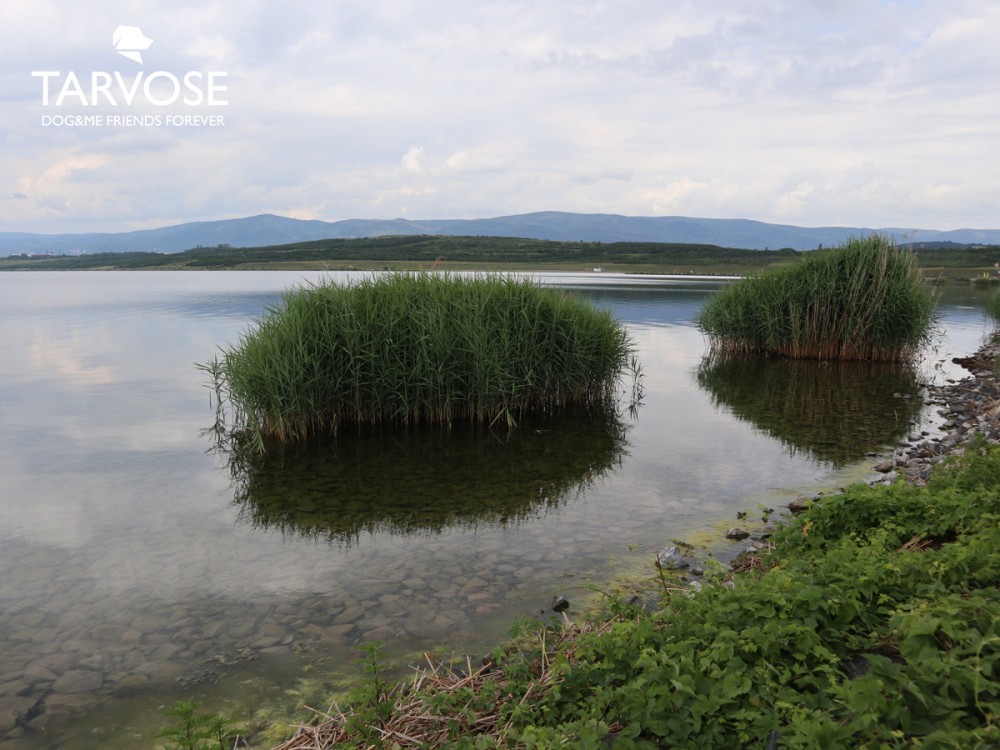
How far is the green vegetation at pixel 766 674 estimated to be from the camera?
3551 mm

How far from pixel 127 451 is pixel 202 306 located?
44.1 m

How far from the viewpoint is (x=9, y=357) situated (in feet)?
95.9

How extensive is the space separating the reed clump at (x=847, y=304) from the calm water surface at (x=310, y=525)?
12.5 ft

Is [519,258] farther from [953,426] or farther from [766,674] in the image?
[766,674]

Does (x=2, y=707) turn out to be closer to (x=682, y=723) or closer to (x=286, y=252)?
(x=682, y=723)

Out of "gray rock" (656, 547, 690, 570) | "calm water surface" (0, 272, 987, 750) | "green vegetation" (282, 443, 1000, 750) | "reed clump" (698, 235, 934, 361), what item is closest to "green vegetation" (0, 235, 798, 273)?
"reed clump" (698, 235, 934, 361)

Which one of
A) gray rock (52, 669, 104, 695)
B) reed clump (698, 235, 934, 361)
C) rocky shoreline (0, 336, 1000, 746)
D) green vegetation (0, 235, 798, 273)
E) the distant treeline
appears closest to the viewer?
rocky shoreline (0, 336, 1000, 746)

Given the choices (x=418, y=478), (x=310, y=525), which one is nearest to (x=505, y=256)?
(x=418, y=478)

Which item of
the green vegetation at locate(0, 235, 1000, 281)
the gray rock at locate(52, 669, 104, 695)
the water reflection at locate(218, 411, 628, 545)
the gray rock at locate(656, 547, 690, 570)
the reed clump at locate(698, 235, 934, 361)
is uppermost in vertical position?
the green vegetation at locate(0, 235, 1000, 281)

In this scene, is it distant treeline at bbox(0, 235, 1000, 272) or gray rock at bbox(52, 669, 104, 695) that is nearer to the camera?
gray rock at bbox(52, 669, 104, 695)

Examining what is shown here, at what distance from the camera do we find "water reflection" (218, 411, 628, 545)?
35.9ft

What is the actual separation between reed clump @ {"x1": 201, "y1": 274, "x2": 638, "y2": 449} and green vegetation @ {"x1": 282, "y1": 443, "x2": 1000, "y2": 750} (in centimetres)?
1007

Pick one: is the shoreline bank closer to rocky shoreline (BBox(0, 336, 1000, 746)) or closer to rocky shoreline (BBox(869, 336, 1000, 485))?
rocky shoreline (BBox(0, 336, 1000, 746))

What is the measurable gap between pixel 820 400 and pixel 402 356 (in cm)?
1265
